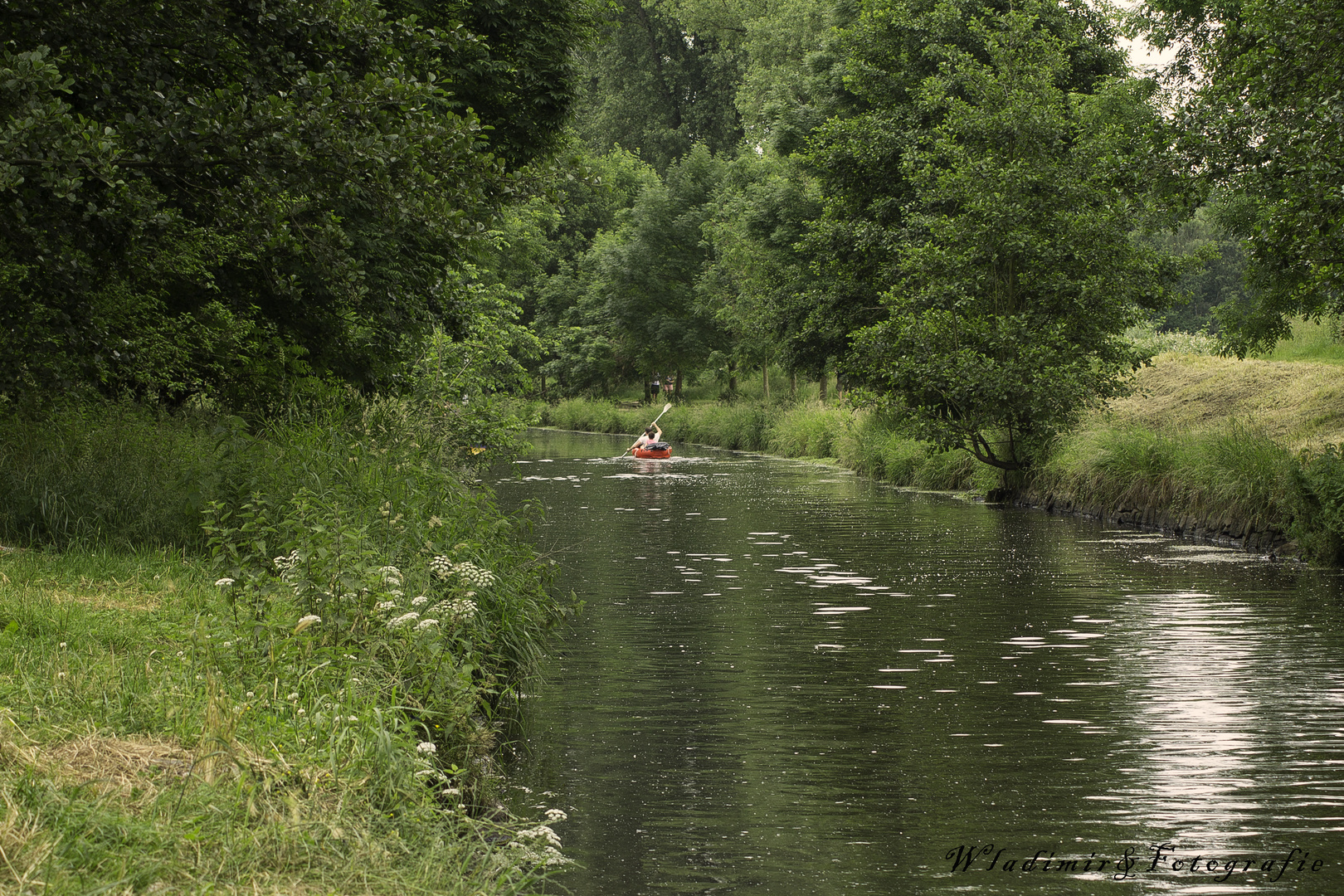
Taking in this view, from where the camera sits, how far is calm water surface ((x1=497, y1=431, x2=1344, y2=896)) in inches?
255

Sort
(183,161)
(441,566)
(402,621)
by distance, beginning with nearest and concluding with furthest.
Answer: (402,621), (441,566), (183,161)

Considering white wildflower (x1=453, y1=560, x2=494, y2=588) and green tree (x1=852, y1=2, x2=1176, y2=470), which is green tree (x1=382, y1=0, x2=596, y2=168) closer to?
green tree (x1=852, y1=2, x2=1176, y2=470)

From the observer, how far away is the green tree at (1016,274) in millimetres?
26297

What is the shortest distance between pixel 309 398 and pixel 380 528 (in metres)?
6.07

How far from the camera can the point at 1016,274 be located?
92.6ft

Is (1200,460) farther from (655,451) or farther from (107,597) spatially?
(655,451)

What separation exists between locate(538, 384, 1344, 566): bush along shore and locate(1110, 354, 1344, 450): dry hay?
0.71 ft

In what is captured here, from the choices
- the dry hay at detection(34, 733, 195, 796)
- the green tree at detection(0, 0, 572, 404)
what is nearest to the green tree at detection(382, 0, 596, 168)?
the green tree at detection(0, 0, 572, 404)

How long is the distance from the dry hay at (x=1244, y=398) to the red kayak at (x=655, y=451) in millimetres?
15671

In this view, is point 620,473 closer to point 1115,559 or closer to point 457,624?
point 1115,559

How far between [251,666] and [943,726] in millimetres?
4903

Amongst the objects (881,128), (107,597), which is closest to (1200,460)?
(881,128)

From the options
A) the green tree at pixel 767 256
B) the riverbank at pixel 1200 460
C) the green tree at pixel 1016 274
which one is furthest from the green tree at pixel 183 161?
the green tree at pixel 767 256

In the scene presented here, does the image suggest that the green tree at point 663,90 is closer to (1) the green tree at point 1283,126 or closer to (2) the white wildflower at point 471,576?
(1) the green tree at point 1283,126
